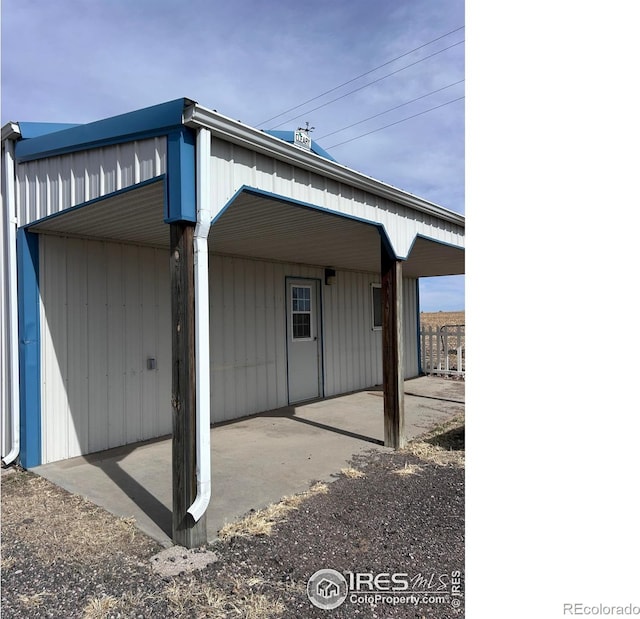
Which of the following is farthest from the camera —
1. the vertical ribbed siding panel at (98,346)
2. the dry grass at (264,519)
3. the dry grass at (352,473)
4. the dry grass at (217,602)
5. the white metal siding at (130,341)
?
the vertical ribbed siding panel at (98,346)

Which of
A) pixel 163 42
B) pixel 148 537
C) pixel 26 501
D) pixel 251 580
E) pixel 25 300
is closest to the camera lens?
pixel 251 580

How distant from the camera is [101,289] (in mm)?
5137

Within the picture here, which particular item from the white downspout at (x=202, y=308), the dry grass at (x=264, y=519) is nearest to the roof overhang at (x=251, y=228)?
the white downspout at (x=202, y=308)

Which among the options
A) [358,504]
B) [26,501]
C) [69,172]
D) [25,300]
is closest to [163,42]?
[69,172]

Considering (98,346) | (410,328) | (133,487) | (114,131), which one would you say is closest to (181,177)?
(114,131)

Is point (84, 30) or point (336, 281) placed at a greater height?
point (84, 30)

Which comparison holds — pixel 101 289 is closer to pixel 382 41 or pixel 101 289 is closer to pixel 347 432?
pixel 347 432

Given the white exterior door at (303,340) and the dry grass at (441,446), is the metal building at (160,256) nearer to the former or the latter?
the white exterior door at (303,340)

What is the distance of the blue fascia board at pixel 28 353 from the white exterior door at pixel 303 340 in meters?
3.93

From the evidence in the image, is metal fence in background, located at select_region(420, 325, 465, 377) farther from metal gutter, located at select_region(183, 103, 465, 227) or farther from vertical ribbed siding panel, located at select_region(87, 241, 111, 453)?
vertical ribbed siding panel, located at select_region(87, 241, 111, 453)

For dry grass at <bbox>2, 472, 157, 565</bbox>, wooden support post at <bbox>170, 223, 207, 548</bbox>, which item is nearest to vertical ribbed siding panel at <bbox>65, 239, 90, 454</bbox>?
dry grass at <bbox>2, 472, 157, 565</bbox>

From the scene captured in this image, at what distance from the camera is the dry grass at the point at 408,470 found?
4.36m

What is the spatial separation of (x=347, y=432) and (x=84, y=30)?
17.9 feet

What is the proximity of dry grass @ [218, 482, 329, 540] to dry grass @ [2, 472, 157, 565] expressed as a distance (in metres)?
0.54
